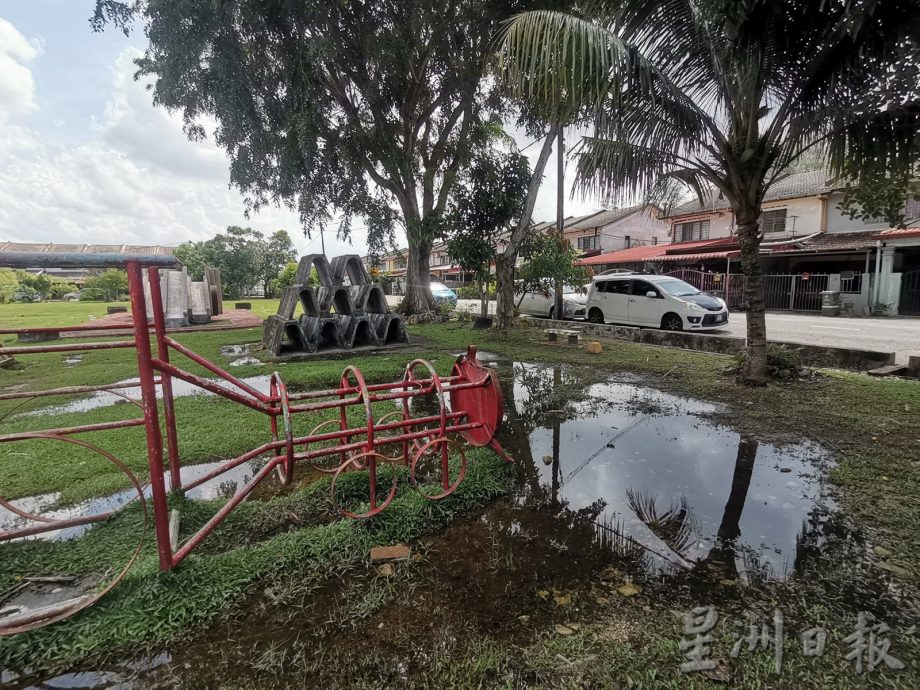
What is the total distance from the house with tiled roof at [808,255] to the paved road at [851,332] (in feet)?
8.52

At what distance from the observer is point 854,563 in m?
2.48

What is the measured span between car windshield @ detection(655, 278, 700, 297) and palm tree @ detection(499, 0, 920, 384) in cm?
598

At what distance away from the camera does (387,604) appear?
2221 millimetres

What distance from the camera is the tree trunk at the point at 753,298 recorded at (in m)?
6.11

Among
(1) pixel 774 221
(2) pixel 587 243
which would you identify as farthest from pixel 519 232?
(2) pixel 587 243

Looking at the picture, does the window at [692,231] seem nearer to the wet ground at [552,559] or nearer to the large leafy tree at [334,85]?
the large leafy tree at [334,85]

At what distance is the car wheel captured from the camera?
11.8 m

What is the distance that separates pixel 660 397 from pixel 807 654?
4.41 m

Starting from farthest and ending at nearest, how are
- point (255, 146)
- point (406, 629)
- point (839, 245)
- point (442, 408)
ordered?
point (839, 245), point (255, 146), point (442, 408), point (406, 629)

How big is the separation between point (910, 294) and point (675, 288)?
12.1 metres

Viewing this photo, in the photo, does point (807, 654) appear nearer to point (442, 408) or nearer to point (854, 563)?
point (854, 563)

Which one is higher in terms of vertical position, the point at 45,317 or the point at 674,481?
the point at 45,317

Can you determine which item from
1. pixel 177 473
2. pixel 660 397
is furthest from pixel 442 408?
pixel 660 397

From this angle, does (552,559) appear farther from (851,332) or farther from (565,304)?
(565,304)
